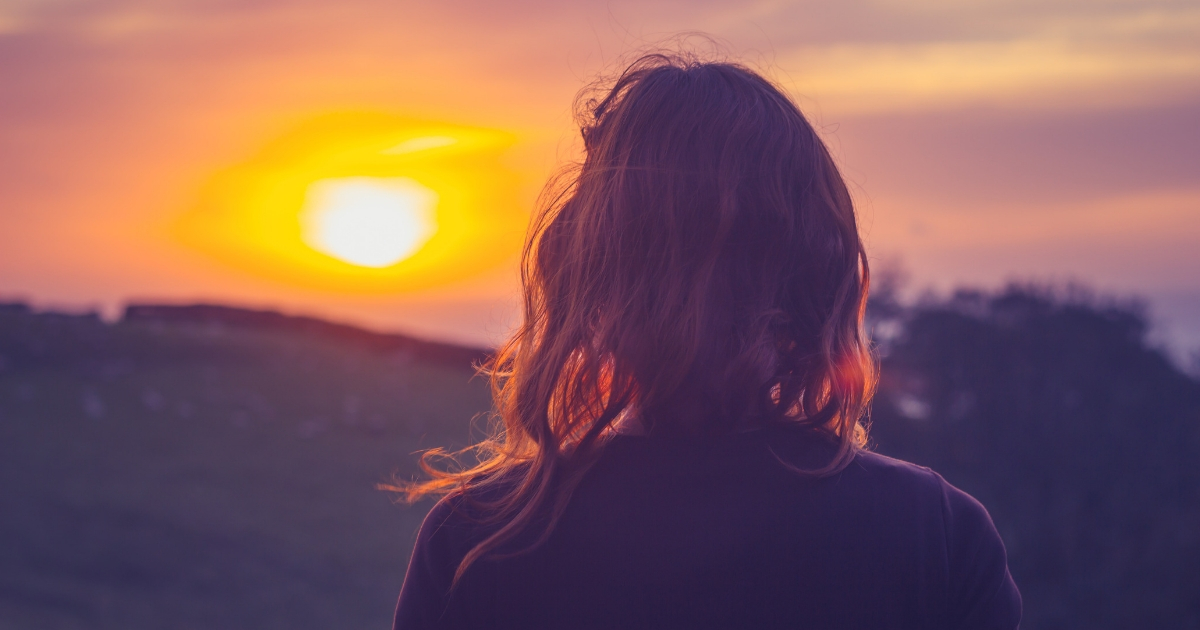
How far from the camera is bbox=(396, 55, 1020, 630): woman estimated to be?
1.25 m

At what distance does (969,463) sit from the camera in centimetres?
876

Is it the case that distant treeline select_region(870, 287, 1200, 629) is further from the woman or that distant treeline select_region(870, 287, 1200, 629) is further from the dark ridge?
the woman

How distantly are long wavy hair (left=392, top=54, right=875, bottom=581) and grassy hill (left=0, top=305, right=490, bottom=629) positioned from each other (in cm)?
527

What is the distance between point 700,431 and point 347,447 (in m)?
7.56

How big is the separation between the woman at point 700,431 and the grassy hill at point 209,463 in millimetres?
5258

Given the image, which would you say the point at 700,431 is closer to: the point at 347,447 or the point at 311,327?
the point at 347,447

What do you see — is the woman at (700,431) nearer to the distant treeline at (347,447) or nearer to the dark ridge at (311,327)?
the distant treeline at (347,447)

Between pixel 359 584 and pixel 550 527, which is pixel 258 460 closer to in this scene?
pixel 359 584

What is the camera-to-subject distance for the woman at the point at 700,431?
1.25 metres

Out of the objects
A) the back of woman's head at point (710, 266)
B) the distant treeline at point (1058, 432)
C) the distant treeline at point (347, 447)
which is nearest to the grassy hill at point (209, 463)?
the distant treeline at point (347, 447)

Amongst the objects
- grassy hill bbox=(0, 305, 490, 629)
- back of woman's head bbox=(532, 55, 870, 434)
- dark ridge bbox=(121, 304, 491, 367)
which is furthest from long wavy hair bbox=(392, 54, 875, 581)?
dark ridge bbox=(121, 304, 491, 367)

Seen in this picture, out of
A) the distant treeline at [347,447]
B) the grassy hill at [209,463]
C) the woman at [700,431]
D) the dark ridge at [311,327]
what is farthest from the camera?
the dark ridge at [311,327]

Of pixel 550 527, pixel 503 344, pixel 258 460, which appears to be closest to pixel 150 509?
pixel 258 460

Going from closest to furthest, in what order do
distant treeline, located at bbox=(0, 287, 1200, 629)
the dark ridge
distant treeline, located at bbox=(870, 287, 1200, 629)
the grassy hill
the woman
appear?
the woman < the grassy hill < distant treeline, located at bbox=(0, 287, 1200, 629) < distant treeline, located at bbox=(870, 287, 1200, 629) < the dark ridge
